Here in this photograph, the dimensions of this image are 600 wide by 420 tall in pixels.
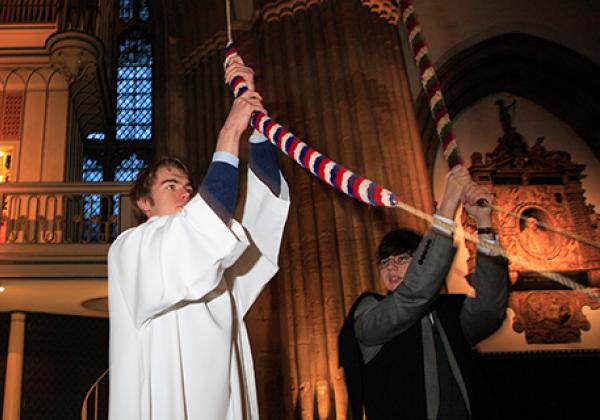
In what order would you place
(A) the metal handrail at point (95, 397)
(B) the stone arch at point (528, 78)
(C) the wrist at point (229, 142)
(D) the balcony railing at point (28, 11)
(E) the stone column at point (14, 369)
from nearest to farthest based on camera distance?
(C) the wrist at point (229, 142), (A) the metal handrail at point (95, 397), (E) the stone column at point (14, 369), (B) the stone arch at point (528, 78), (D) the balcony railing at point (28, 11)

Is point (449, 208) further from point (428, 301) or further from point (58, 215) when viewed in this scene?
point (58, 215)

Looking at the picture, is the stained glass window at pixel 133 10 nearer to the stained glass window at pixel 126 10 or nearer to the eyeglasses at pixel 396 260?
the stained glass window at pixel 126 10

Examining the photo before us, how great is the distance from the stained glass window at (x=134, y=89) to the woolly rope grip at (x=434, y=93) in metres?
10.6

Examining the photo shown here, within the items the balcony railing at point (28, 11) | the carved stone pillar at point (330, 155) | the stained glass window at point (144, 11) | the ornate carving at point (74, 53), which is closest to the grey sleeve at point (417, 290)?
the carved stone pillar at point (330, 155)

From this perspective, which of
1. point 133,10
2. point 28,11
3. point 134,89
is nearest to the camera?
point 28,11

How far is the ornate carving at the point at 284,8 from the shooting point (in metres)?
7.15

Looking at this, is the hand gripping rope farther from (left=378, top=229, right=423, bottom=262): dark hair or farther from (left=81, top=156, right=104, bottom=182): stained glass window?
(left=81, top=156, right=104, bottom=182): stained glass window

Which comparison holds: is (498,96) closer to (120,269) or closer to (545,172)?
(545,172)

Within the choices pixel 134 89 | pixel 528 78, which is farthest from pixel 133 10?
pixel 528 78

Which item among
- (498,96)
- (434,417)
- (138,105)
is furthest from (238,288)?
(138,105)

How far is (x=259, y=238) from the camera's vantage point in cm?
218

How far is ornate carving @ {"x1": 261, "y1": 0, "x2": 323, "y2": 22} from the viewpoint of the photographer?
715 cm

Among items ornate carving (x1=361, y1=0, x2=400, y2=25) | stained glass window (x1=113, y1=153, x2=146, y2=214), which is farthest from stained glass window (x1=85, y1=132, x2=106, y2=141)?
ornate carving (x1=361, y1=0, x2=400, y2=25)

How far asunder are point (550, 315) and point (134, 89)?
9.21 m
